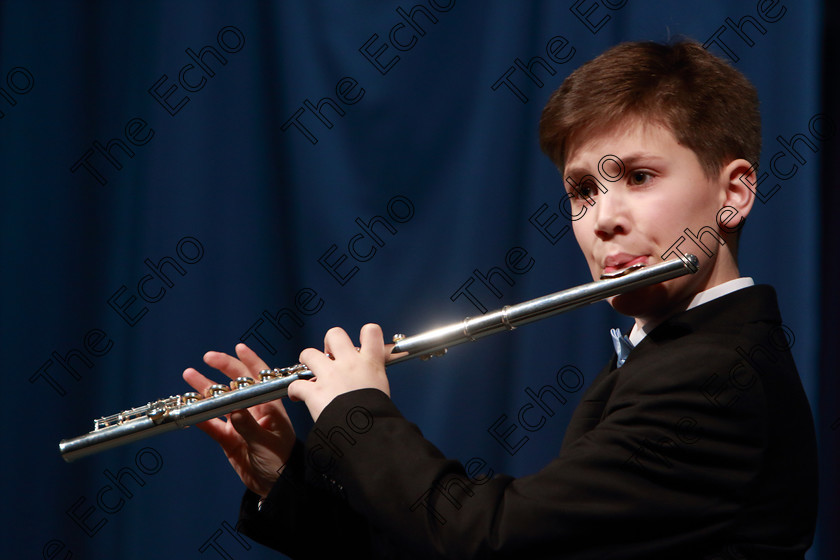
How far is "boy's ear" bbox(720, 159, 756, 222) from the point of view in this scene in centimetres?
83

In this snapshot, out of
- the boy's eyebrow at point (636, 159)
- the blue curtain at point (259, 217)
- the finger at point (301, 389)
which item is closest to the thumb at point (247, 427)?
the finger at point (301, 389)

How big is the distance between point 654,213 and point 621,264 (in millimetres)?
62

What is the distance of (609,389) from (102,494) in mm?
994

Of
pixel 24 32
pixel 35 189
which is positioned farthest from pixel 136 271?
pixel 24 32

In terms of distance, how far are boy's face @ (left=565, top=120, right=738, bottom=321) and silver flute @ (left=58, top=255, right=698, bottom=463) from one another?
3cm

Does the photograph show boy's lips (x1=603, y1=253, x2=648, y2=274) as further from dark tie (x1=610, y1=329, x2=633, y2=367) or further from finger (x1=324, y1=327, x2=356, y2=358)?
finger (x1=324, y1=327, x2=356, y2=358)

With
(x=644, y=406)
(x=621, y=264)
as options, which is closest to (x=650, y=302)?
(x=621, y=264)

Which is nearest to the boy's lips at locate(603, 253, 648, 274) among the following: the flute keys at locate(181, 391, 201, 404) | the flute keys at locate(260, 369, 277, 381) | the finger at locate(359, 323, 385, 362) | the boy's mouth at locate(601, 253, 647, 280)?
the boy's mouth at locate(601, 253, 647, 280)

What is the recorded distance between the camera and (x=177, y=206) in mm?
1419

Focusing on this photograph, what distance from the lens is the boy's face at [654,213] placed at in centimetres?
79

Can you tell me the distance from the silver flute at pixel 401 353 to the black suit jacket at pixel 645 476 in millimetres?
80

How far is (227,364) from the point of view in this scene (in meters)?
0.97

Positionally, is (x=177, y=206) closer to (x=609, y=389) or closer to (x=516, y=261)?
(x=516, y=261)

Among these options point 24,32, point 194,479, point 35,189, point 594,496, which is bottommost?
point 594,496
